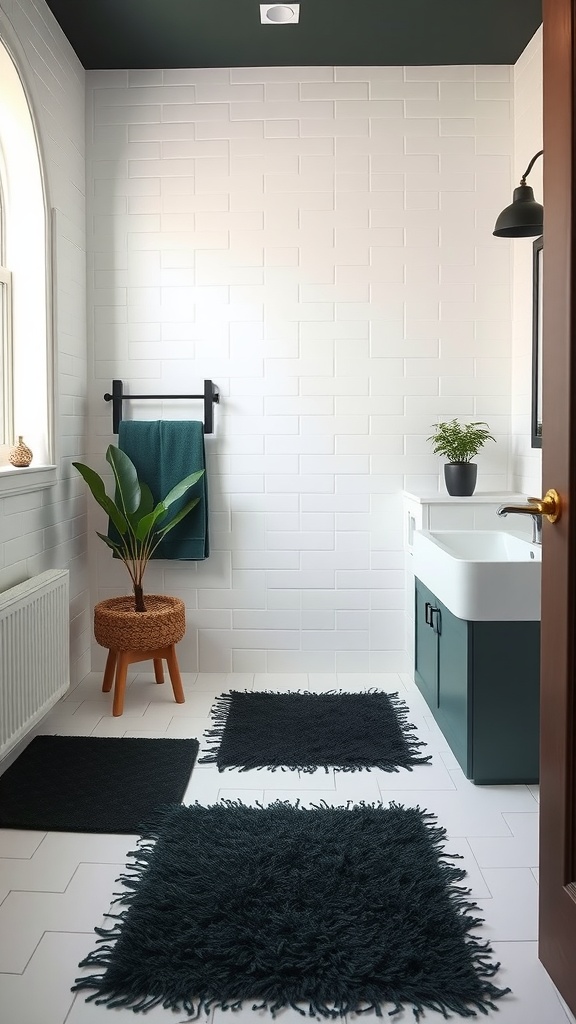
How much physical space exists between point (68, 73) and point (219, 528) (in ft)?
7.05

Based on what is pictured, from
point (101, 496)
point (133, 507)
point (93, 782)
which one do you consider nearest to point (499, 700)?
point (93, 782)

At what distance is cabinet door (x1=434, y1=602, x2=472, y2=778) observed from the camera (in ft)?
9.10

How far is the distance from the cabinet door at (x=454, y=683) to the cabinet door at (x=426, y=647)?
89 mm

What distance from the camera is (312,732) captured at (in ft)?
10.8

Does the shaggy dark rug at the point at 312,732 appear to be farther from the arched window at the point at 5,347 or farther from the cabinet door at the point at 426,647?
the arched window at the point at 5,347

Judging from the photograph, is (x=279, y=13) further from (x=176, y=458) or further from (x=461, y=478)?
(x=461, y=478)

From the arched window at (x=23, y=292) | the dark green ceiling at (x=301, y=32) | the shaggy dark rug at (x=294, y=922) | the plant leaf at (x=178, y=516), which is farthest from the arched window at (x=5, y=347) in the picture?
the shaggy dark rug at (x=294, y=922)

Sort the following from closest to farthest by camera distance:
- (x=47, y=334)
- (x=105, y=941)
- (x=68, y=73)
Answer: (x=105, y=941)
(x=47, y=334)
(x=68, y=73)

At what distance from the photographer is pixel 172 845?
2371mm

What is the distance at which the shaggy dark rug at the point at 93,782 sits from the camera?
101 inches

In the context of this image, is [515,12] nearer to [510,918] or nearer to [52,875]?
[510,918]

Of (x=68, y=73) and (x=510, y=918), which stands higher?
(x=68, y=73)

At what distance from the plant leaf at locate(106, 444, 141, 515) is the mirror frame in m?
1.75

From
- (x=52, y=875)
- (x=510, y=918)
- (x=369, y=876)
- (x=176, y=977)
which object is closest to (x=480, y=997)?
(x=510, y=918)
